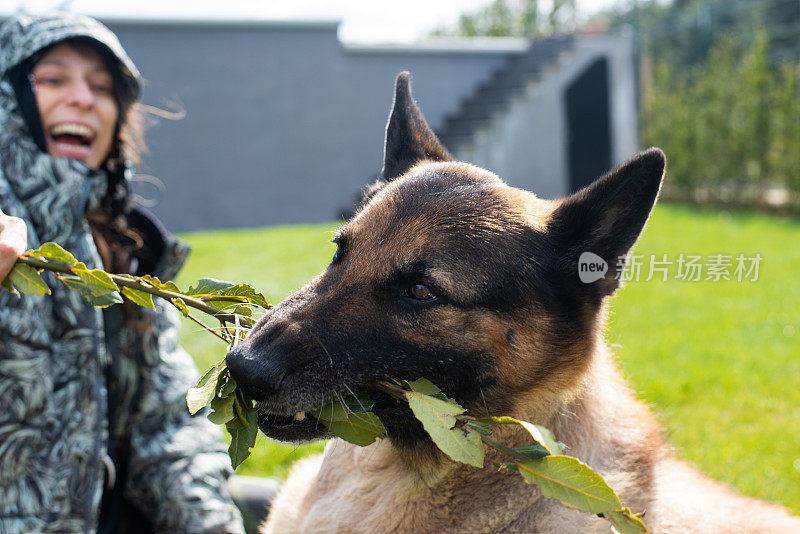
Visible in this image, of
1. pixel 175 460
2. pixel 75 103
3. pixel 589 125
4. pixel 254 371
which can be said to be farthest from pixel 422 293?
pixel 589 125

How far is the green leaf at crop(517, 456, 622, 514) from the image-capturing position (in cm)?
168

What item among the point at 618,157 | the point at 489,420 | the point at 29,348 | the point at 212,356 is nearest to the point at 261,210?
the point at 618,157

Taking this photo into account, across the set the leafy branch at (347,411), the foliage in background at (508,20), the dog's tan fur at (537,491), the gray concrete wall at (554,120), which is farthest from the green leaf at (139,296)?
the foliage in background at (508,20)

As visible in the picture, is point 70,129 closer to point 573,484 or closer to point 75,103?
point 75,103

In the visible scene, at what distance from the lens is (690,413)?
5.09 m

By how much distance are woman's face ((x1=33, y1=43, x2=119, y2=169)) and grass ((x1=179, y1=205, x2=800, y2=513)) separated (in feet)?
3.82

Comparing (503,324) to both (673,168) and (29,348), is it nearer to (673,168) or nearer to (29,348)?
(29,348)

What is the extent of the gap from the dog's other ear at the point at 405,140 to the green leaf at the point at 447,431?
3.88 ft

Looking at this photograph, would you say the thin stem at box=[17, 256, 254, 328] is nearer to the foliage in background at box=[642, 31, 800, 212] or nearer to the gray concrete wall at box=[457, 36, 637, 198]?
the foliage in background at box=[642, 31, 800, 212]

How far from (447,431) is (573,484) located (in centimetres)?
34

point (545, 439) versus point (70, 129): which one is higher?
point (70, 129)

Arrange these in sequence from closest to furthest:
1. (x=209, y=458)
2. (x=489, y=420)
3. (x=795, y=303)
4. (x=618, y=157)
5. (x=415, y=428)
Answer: (x=489, y=420), (x=415, y=428), (x=209, y=458), (x=795, y=303), (x=618, y=157)

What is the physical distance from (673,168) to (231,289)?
57.1 feet

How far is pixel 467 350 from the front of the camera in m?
2.18
